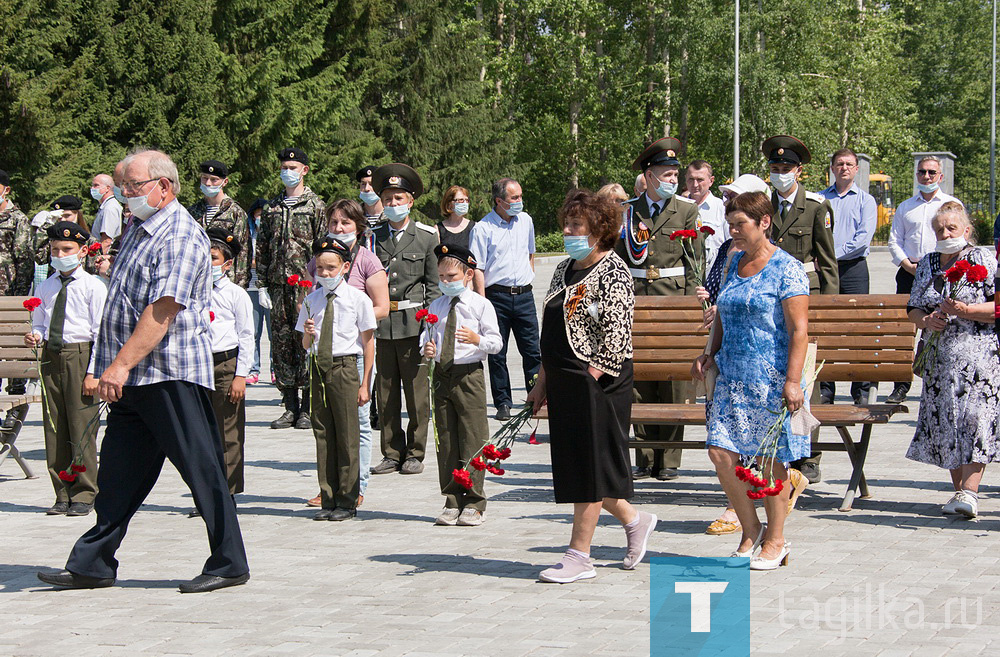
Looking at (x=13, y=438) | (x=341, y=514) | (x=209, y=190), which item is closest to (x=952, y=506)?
(x=341, y=514)

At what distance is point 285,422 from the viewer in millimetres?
12289

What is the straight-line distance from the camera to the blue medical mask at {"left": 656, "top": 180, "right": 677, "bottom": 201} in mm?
9383

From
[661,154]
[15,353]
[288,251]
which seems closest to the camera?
[661,154]

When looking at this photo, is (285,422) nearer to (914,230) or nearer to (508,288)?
(508,288)

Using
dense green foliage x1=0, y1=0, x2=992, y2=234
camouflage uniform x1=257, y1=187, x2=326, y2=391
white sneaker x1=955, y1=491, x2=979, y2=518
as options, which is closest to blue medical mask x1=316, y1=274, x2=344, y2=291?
camouflage uniform x1=257, y1=187, x2=326, y2=391

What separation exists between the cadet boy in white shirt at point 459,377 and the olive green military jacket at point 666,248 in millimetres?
1656

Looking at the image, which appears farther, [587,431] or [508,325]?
[508,325]

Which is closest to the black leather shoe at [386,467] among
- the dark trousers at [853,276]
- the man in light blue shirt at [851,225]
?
the man in light blue shirt at [851,225]

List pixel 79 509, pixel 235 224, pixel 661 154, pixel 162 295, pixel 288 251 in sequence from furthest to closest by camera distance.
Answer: pixel 235 224 < pixel 288 251 < pixel 661 154 < pixel 79 509 < pixel 162 295

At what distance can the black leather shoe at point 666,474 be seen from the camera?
934cm

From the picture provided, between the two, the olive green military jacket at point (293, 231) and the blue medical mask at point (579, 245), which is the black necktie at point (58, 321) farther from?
the blue medical mask at point (579, 245)

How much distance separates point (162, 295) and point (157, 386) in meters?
0.43

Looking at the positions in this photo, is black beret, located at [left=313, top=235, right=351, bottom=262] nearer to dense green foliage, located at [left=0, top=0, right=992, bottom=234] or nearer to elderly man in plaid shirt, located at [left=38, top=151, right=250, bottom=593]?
elderly man in plaid shirt, located at [left=38, top=151, right=250, bottom=593]

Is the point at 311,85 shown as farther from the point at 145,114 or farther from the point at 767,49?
the point at 767,49
